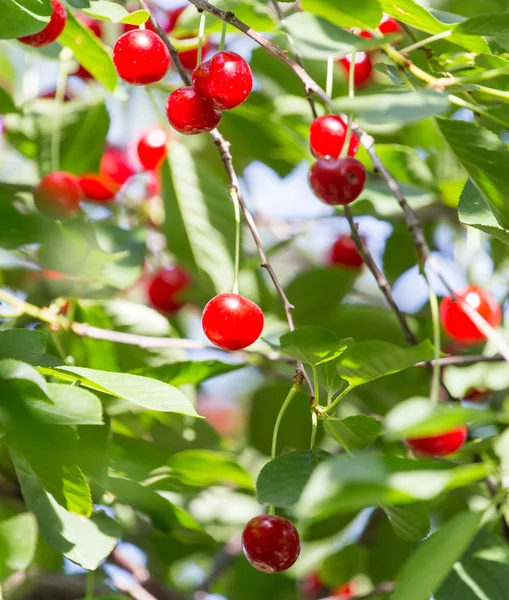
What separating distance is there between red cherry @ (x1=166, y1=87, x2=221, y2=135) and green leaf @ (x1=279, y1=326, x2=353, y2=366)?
32cm

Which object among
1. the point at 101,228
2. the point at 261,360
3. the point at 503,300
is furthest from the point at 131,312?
the point at 503,300

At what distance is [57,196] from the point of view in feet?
5.15

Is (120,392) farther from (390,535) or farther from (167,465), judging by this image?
(390,535)

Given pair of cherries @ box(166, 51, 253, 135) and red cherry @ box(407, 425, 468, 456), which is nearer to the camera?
pair of cherries @ box(166, 51, 253, 135)

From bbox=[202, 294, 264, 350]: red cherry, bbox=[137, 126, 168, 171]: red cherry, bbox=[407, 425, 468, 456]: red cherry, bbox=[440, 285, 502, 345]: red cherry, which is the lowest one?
bbox=[137, 126, 168, 171]: red cherry

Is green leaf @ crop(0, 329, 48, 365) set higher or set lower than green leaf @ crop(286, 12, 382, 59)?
lower

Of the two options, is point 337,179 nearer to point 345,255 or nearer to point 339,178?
point 339,178

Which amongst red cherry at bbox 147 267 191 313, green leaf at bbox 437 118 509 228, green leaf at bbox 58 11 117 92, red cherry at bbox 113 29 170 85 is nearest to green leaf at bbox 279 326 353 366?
green leaf at bbox 437 118 509 228

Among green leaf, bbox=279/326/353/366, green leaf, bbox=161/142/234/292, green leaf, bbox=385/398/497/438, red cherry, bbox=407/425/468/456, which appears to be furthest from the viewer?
green leaf, bbox=161/142/234/292

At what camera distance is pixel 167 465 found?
126 cm

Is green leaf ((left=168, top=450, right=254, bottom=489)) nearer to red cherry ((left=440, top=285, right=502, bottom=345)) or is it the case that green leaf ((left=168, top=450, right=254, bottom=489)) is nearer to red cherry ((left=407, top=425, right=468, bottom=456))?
red cherry ((left=407, top=425, right=468, bottom=456))

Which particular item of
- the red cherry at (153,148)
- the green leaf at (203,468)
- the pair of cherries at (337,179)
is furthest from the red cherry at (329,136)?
the red cherry at (153,148)

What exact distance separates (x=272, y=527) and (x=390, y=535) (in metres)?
0.92

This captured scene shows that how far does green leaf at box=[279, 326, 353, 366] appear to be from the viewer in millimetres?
938
